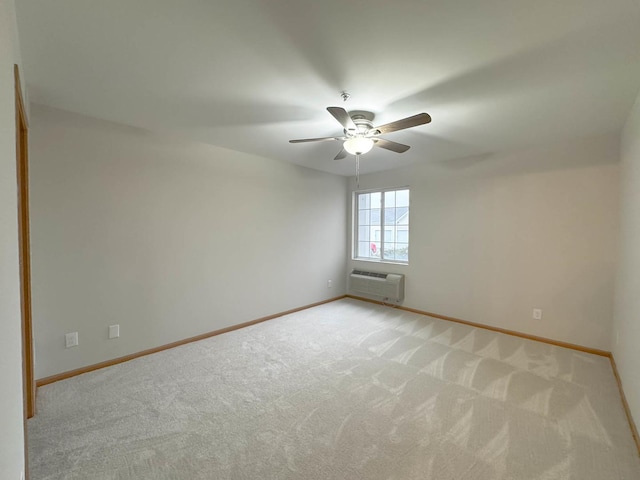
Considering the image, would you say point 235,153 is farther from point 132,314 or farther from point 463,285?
point 463,285

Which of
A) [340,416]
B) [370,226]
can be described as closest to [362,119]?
[340,416]

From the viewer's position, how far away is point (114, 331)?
2.83 m

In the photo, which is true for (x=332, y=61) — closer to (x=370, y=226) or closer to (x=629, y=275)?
(x=629, y=275)

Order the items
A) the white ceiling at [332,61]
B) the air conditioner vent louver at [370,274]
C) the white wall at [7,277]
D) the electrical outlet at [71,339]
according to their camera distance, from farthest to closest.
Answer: the air conditioner vent louver at [370,274]
the electrical outlet at [71,339]
the white ceiling at [332,61]
the white wall at [7,277]

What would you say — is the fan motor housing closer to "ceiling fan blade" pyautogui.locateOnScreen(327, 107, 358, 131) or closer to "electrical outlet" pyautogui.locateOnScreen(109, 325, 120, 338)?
"ceiling fan blade" pyautogui.locateOnScreen(327, 107, 358, 131)

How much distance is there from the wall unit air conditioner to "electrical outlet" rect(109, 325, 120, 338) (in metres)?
3.53

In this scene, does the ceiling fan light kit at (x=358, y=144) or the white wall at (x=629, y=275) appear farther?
the ceiling fan light kit at (x=358, y=144)

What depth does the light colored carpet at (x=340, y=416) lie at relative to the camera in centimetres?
163

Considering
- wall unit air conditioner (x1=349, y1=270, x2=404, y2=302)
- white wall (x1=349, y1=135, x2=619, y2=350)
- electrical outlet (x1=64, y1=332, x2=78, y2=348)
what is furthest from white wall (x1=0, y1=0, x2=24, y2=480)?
white wall (x1=349, y1=135, x2=619, y2=350)

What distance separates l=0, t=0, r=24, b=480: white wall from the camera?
949 mm

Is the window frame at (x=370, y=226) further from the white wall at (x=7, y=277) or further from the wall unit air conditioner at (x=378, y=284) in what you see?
the white wall at (x=7, y=277)

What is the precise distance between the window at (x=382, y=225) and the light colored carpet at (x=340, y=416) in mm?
2006

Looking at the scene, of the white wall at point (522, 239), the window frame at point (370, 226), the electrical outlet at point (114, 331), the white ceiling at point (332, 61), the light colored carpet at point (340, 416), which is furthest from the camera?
the window frame at point (370, 226)

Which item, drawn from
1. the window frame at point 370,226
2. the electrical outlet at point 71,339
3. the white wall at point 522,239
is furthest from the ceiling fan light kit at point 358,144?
the electrical outlet at point 71,339
